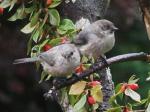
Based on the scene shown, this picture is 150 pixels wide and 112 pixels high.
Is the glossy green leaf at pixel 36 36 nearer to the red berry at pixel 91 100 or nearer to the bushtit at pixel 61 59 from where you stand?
the bushtit at pixel 61 59

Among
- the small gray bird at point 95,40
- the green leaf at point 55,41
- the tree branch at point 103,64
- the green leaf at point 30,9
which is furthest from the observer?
the green leaf at point 30,9

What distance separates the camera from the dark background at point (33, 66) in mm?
7453

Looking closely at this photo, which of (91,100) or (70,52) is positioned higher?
(70,52)

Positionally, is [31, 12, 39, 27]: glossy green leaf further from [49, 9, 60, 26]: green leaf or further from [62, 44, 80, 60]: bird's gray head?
[62, 44, 80, 60]: bird's gray head

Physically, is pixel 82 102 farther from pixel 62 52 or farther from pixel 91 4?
pixel 91 4

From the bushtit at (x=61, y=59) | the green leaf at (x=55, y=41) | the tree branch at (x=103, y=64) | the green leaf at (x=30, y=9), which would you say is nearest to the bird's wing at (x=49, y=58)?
the bushtit at (x=61, y=59)

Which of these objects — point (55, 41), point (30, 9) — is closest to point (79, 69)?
point (55, 41)

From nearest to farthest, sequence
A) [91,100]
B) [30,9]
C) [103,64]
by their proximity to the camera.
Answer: [103,64] < [91,100] < [30,9]

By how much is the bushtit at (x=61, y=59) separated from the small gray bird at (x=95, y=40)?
0.18ft

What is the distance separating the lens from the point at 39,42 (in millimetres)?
4910

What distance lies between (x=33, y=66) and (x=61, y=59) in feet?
10.9

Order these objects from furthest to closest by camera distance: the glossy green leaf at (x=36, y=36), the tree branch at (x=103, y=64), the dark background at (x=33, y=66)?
the dark background at (x=33, y=66), the glossy green leaf at (x=36, y=36), the tree branch at (x=103, y=64)

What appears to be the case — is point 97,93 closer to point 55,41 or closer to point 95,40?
point 95,40

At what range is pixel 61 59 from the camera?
14.4ft
